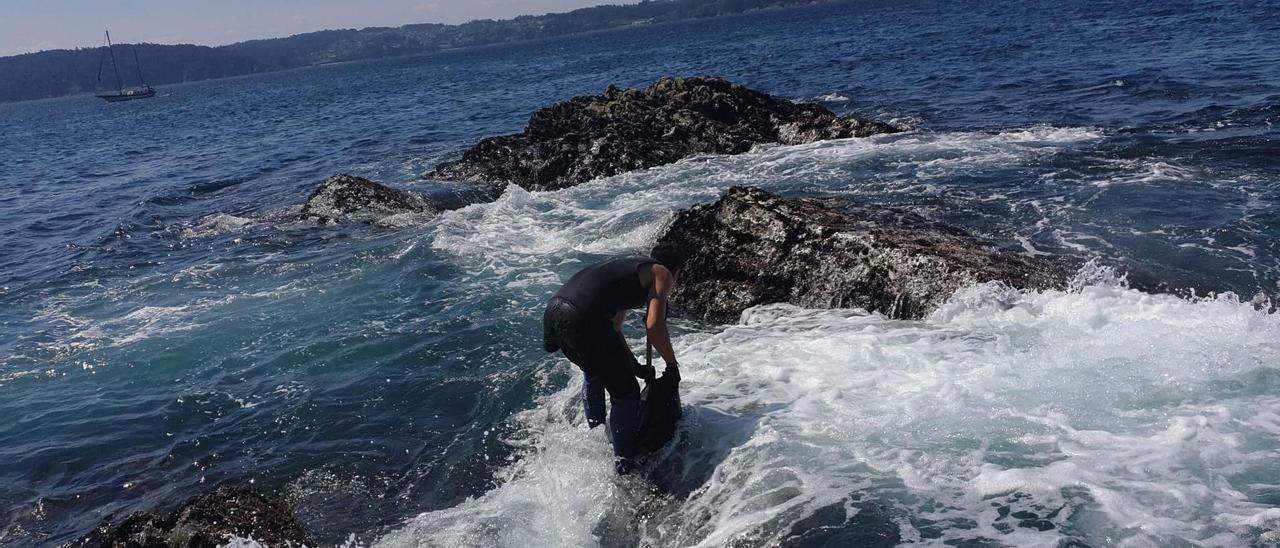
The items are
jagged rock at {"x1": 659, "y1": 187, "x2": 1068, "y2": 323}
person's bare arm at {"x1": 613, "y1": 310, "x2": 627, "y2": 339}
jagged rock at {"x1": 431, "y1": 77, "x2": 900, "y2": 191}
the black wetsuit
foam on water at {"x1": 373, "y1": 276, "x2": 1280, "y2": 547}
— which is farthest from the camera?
jagged rock at {"x1": 431, "y1": 77, "x2": 900, "y2": 191}

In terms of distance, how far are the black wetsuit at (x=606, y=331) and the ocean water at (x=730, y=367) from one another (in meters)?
Result: 0.51

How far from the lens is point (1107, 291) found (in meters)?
8.12

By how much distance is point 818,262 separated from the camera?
975 centimetres

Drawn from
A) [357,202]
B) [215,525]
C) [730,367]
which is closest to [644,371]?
[730,367]

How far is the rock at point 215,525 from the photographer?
18.7 feet

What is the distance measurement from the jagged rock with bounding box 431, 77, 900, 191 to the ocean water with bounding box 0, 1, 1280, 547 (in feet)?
3.46

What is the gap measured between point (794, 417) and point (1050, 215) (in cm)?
742

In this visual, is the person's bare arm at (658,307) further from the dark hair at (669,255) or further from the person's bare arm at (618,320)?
the person's bare arm at (618,320)

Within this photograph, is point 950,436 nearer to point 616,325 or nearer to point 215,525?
point 616,325

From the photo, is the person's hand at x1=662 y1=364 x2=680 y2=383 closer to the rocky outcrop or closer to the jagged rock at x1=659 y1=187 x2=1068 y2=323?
the jagged rock at x1=659 y1=187 x2=1068 y2=323

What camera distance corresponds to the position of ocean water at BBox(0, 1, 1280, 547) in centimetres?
574

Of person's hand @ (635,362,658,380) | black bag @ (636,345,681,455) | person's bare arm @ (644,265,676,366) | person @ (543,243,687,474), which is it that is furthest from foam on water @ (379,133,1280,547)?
person's bare arm @ (644,265,676,366)

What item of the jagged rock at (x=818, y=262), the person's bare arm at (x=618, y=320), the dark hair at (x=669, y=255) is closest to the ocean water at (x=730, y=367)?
the jagged rock at (x=818, y=262)

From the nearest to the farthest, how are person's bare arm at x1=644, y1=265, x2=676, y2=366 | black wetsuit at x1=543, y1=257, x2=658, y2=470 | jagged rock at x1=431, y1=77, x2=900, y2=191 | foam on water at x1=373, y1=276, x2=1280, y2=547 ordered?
foam on water at x1=373, y1=276, x2=1280, y2=547 → black wetsuit at x1=543, y1=257, x2=658, y2=470 → person's bare arm at x1=644, y1=265, x2=676, y2=366 → jagged rock at x1=431, y1=77, x2=900, y2=191
